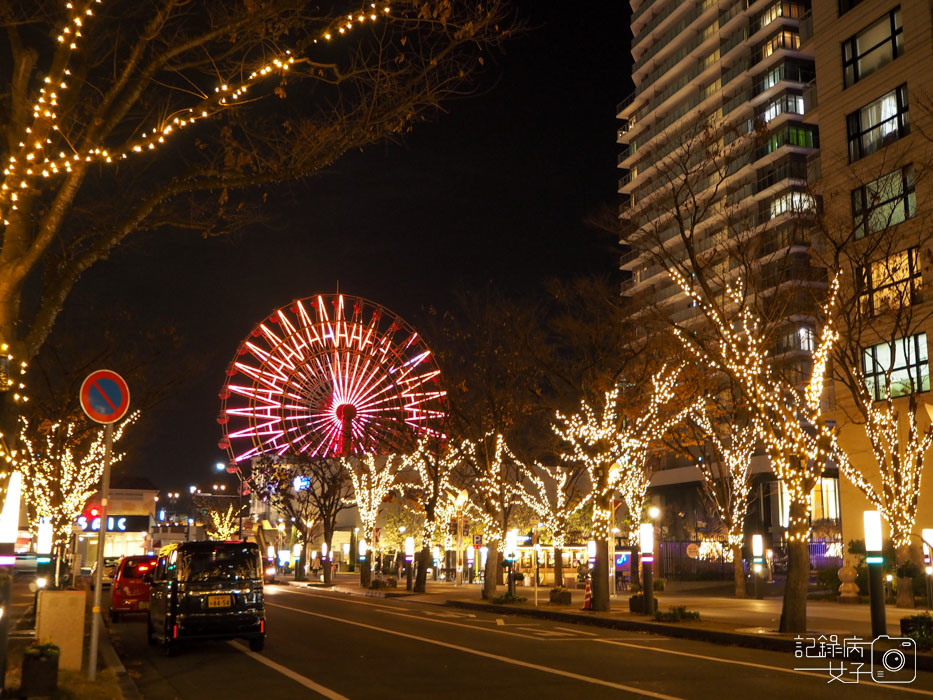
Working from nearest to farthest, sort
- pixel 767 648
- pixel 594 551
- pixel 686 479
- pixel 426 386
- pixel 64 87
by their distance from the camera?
pixel 64 87 < pixel 767 648 < pixel 594 551 < pixel 426 386 < pixel 686 479

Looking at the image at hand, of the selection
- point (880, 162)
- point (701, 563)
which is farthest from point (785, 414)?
point (701, 563)

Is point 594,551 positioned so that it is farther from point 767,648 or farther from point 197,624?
point 197,624

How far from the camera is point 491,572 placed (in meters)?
34.0

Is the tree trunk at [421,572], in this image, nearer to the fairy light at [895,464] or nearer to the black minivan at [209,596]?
the fairy light at [895,464]

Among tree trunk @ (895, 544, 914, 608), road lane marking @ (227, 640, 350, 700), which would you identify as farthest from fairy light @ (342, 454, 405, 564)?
road lane marking @ (227, 640, 350, 700)

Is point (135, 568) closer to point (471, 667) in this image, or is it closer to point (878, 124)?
point (471, 667)

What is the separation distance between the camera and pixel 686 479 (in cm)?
6750

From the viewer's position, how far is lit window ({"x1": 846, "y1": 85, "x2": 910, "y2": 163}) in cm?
2980

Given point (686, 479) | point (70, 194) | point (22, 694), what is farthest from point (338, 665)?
point (686, 479)

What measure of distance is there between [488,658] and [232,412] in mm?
32249

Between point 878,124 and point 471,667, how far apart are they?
24.7 metres

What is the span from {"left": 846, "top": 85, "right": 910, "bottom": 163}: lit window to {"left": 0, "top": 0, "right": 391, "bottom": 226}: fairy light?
961 inches

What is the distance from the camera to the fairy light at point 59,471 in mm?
29688

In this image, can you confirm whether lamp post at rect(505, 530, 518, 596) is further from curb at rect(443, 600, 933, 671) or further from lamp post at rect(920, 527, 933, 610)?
lamp post at rect(920, 527, 933, 610)
